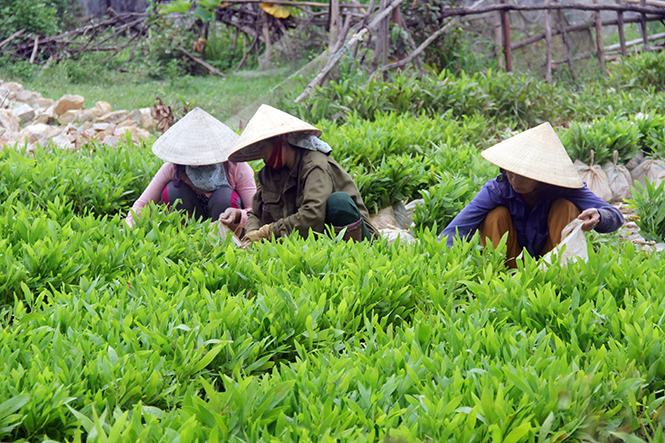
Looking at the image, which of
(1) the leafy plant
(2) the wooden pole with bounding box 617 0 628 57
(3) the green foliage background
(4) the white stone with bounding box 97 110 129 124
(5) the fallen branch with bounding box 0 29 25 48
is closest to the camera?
(3) the green foliage background

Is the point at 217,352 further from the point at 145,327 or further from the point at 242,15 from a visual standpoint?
the point at 242,15

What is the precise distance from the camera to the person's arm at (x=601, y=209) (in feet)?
9.96

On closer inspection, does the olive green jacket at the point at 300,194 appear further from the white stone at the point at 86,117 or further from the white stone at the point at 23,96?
the white stone at the point at 23,96

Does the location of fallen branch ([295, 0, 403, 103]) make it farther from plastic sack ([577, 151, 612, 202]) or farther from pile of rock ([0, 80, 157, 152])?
plastic sack ([577, 151, 612, 202])

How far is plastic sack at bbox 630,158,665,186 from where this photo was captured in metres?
5.31

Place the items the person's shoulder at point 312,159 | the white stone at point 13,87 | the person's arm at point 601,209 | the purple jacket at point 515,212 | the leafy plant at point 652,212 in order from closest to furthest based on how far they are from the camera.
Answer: the person's arm at point 601,209 → the purple jacket at point 515,212 → the person's shoulder at point 312,159 → the leafy plant at point 652,212 → the white stone at point 13,87

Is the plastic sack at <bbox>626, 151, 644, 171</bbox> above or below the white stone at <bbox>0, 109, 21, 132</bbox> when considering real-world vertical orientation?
below

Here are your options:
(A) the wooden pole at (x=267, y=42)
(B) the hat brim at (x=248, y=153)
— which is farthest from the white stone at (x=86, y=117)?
(B) the hat brim at (x=248, y=153)

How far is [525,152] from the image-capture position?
318 cm

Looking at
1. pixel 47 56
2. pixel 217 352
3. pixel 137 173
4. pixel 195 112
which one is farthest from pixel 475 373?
pixel 47 56

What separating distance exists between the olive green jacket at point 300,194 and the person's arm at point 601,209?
1141 millimetres

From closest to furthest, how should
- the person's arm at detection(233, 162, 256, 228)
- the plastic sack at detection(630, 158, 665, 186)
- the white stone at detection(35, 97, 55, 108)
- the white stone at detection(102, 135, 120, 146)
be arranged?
the person's arm at detection(233, 162, 256, 228)
the plastic sack at detection(630, 158, 665, 186)
the white stone at detection(102, 135, 120, 146)
the white stone at detection(35, 97, 55, 108)

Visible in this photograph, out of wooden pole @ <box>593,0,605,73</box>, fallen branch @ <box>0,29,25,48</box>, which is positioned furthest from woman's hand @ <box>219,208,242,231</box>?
fallen branch @ <box>0,29,25,48</box>

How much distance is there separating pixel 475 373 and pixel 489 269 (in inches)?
33.8
